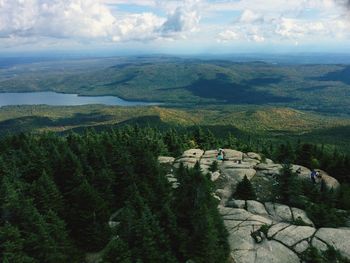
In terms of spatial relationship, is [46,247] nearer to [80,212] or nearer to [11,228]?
[11,228]

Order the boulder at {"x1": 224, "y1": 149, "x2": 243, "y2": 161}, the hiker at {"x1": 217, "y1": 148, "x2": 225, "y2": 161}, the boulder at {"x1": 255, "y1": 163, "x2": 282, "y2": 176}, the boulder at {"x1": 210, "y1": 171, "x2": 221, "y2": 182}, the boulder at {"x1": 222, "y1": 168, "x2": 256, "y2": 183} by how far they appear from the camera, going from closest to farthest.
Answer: the boulder at {"x1": 210, "y1": 171, "x2": 221, "y2": 182}
the boulder at {"x1": 222, "y1": 168, "x2": 256, "y2": 183}
the boulder at {"x1": 255, "y1": 163, "x2": 282, "y2": 176}
the hiker at {"x1": 217, "y1": 148, "x2": 225, "y2": 161}
the boulder at {"x1": 224, "y1": 149, "x2": 243, "y2": 161}

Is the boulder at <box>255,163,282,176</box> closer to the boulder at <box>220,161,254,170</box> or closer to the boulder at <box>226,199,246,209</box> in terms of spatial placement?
the boulder at <box>220,161,254,170</box>

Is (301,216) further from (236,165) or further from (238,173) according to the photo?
(236,165)

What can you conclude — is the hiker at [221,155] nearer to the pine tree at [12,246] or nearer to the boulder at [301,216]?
the boulder at [301,216]

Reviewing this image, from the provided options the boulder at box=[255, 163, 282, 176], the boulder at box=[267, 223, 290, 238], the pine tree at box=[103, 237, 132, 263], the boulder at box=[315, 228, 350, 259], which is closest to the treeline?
the pine tree at box=[103, 237, 132, 263]

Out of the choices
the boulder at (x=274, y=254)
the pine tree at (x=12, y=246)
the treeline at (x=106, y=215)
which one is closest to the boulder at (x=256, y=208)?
the boulder at (x=274, y=254)

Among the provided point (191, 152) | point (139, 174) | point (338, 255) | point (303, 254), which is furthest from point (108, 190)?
point (191, 152)
